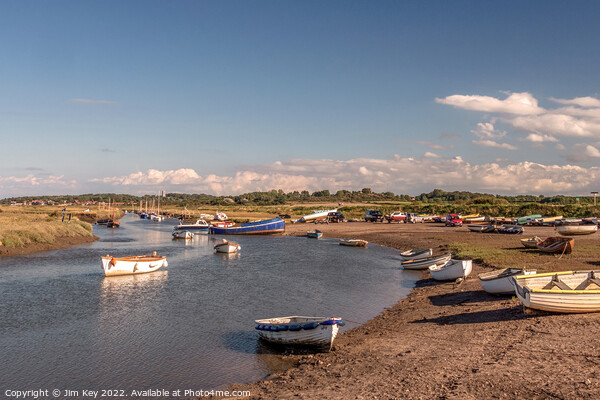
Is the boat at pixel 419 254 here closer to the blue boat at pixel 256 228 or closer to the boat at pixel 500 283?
the boat at pixel 500 283

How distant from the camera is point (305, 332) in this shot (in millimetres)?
16156

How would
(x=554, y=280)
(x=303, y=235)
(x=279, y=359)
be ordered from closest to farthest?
(x=279, y=359) → (x=554, y=280) → (x=303, y=235)

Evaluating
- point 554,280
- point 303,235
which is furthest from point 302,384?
point 303,235

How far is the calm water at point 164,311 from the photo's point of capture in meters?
15.1

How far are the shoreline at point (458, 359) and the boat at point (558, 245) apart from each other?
14.7 m

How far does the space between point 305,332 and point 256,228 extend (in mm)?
61300

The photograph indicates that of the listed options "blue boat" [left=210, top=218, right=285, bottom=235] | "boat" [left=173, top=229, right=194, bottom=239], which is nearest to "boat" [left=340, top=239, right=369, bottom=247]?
"blue boat" [left=210, top=218, right=285, bottom=235]

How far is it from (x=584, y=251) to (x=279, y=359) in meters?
29.2

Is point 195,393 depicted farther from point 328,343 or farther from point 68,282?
point 68,282

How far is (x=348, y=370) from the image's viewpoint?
1362 cm

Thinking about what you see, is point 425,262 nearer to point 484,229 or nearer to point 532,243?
point 532,243

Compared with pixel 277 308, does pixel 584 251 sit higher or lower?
higher

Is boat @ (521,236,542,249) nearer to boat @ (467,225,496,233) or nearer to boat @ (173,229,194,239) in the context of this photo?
boat @ (467,225,496,233)

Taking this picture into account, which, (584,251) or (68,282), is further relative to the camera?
(584,251)
